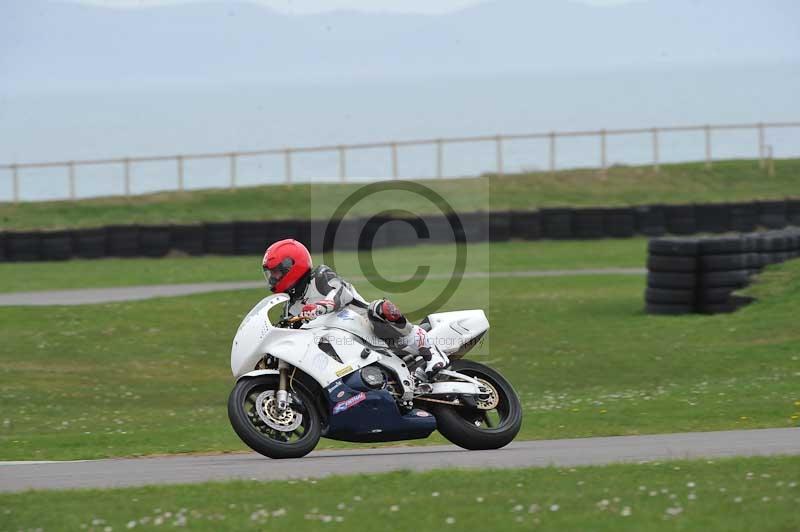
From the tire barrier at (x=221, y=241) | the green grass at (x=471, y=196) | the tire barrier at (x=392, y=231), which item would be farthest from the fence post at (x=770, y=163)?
the tire barrier at (x=221, y=241)

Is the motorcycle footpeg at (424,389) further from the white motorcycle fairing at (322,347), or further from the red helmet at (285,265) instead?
the red helmet at (285,265)

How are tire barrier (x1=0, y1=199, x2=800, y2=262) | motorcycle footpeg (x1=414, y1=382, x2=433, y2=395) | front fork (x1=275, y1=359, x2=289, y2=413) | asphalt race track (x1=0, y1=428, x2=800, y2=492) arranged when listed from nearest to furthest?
asphalt race track (x1=0, y1=428, x2=800, y2=492) < front fork (x1=275, y1=359, x2=289, y2=413) < motorcycle footpeg (x1=414, y1=382, x2=433, y2=395) < tire barrier (x1=0, y1=199, x2=800, y2=262)

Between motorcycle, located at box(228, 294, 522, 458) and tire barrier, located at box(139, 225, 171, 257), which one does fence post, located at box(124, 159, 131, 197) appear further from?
motorcycle, located at box(228, 294, 522, 458)

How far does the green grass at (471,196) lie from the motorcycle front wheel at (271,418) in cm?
3627

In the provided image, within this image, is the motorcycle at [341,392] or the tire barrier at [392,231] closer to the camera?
the motorcycle at [341,392]

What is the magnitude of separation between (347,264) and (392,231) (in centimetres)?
448

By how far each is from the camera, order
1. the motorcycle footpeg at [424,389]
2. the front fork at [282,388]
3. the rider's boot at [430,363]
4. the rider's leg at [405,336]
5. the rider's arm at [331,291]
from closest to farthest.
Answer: the front fork at [282,388] → the rider's arm at [331,291] → the rider's leg at [405,336] → the motorcycle footpeg at [424,389] → the rider's boot at [430,363]

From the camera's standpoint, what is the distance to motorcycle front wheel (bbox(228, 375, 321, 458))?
10.1m

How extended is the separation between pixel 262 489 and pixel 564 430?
514cm

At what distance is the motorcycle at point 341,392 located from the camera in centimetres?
1032

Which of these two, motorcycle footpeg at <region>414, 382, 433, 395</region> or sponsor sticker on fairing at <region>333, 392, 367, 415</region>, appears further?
motorcycle footpeg at <region>414, 382, 433, 395</region>

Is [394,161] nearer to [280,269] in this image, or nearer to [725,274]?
[725,274]

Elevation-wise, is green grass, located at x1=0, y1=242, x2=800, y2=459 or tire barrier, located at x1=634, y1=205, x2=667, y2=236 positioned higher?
tire barrier, located at x1=634, y1=205, x2=667, y2=236

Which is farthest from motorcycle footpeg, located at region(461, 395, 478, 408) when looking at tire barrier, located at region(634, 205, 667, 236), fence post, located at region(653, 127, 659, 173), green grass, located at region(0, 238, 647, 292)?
fence post, located at region(653, 127, 659, 173)
